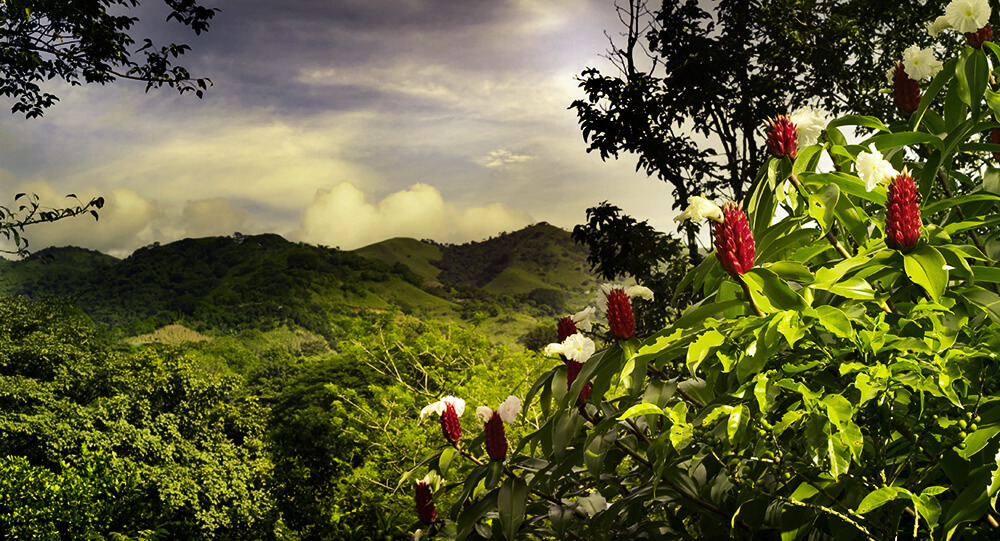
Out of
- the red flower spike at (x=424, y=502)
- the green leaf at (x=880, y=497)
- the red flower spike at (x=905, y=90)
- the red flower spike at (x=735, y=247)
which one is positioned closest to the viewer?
the green leaf at (x=880, y=497)

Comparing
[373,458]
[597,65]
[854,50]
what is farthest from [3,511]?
[854,50]

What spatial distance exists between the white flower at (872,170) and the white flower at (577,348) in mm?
619

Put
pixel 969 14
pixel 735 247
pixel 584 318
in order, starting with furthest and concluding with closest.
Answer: pixel 584 318 < pixel 969 14 < pixel 735 247

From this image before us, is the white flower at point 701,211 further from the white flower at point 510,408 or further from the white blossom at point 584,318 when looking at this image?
the white flower at point 510,408

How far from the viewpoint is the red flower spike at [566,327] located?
157 cm

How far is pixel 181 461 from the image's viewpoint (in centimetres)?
1033

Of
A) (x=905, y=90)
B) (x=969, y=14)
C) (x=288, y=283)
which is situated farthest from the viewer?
(x=288, y=283)

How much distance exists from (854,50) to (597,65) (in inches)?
69.3

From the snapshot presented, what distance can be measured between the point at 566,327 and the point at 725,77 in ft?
11.5

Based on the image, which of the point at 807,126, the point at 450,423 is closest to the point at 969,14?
the point at 807,126

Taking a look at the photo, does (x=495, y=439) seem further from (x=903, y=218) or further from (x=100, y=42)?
(x=100, y=42)

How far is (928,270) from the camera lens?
0.84m

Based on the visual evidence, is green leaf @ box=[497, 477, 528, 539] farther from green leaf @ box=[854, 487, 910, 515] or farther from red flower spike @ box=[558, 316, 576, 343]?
green leaf @ box=[854, 487, 910, 515]

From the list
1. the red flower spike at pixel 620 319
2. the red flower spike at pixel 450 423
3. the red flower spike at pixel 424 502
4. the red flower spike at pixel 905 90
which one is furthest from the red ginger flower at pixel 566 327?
the red flower spike at pixel 905 90
